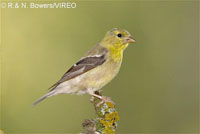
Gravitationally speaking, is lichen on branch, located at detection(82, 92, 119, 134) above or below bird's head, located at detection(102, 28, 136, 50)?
below

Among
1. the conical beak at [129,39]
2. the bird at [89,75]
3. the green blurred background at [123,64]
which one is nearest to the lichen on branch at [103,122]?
the bird at [89,75]

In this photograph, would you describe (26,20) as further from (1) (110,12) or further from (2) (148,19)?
(2) (148,19)

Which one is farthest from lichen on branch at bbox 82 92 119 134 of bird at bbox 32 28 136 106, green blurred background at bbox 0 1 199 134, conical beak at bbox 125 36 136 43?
green blurred background at bbox 0 1 199 134

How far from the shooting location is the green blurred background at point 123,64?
7.40m

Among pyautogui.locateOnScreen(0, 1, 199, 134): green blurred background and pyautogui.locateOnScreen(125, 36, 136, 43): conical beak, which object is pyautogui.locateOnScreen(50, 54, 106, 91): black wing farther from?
pyautogui.locateOnScreen(0, 1, 199, 134): green blurred background

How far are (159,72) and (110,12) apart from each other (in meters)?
1.61

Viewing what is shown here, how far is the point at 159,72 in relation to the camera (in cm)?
813

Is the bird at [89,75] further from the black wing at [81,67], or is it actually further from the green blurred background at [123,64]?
the green blurred background at [123,64]

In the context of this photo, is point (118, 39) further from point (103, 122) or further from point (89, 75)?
point (103, 122)

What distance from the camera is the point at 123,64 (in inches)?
307

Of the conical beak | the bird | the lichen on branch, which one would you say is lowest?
the lichen on branch

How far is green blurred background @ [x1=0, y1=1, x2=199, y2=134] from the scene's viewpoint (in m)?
7.40

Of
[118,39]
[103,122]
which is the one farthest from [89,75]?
[103,122]

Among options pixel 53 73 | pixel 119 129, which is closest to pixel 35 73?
pixel 53 73
